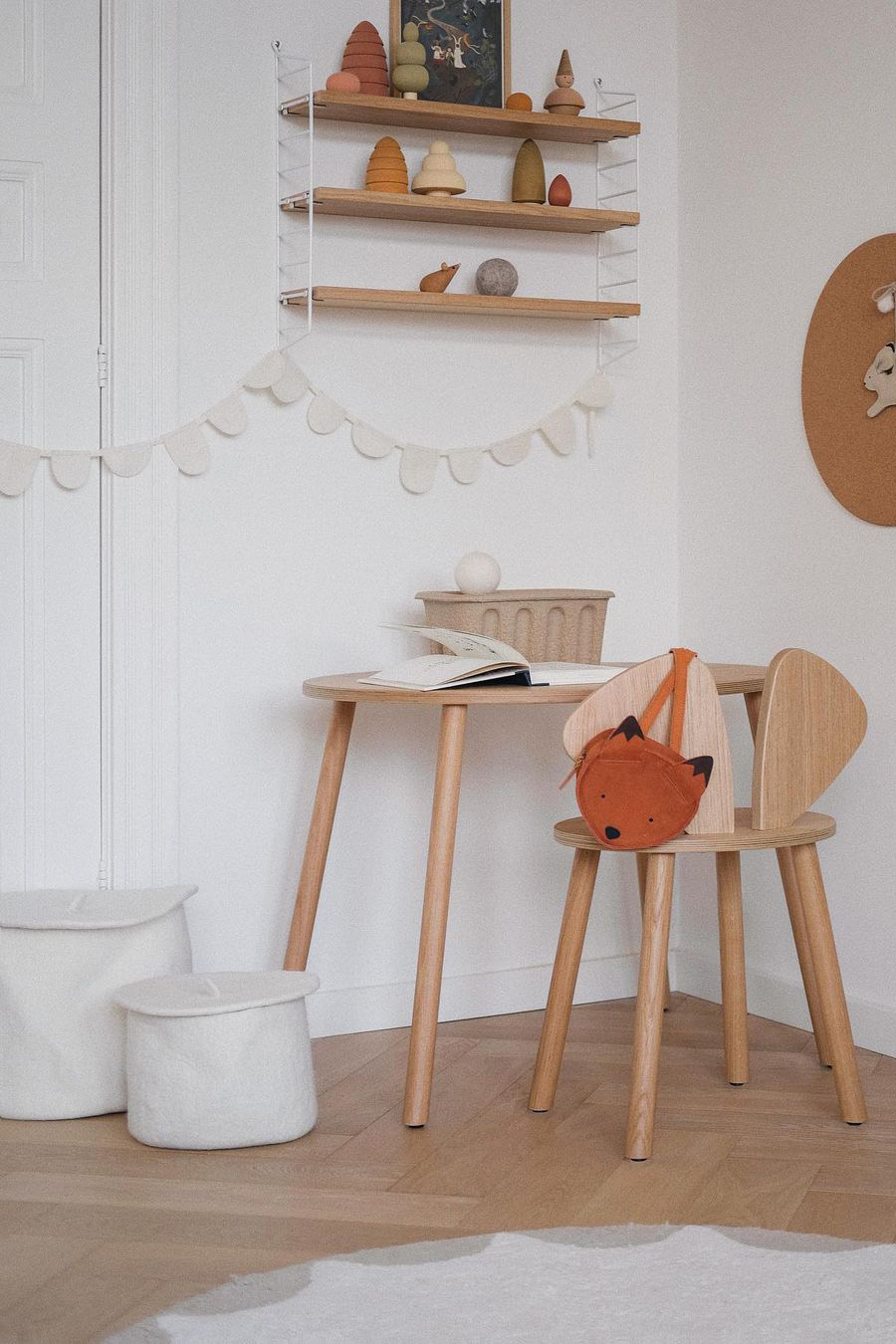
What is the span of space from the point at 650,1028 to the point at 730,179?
5.72 feet

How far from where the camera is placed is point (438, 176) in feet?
9.18

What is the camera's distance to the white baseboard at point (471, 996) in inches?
114

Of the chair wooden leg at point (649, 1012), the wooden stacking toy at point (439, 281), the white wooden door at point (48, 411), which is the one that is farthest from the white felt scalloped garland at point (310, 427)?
the chair wooden leg at point (649, 1012)

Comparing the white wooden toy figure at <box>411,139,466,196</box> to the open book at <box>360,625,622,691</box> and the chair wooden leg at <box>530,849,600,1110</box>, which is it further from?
the chair wooden leg at <box>530,849,600,1110</box>

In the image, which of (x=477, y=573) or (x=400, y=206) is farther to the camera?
(x=400, y=206)

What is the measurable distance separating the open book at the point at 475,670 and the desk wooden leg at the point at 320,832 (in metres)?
0.15

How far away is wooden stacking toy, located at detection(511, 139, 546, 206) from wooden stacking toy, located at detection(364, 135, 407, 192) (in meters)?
0.25

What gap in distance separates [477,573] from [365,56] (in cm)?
97

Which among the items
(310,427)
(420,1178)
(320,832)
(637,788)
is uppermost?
(310,427)

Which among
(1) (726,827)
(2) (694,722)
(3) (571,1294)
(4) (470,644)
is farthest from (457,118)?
(3) (571,1294)

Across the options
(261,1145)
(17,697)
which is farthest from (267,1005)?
(17,697)

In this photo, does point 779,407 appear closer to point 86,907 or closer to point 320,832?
point 320,832

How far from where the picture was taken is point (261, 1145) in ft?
7.50

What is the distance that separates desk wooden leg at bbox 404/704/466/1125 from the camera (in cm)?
238
